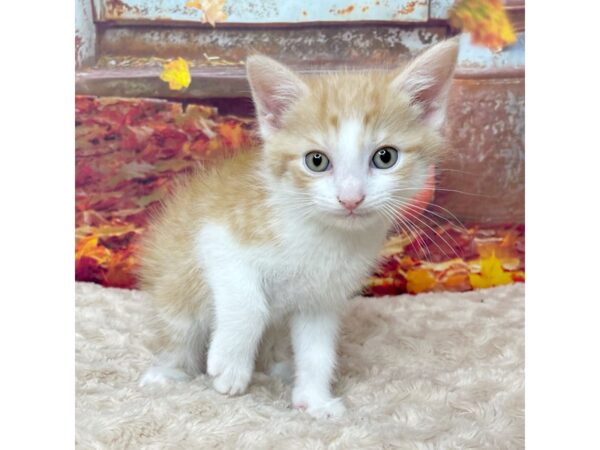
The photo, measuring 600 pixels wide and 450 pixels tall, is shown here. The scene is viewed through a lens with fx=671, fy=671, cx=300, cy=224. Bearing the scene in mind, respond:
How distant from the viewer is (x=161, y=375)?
145cm

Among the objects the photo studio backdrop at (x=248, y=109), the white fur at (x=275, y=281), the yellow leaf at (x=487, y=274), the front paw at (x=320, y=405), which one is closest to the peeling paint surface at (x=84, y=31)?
the photo studio backdrop at (x=248, y=109)

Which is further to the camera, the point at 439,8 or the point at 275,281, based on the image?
the point at 439,8

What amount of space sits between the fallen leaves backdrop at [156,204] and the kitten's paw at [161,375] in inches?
26.6

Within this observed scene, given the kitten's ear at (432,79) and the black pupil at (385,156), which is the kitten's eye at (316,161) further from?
the kitten's ear at (432,79)

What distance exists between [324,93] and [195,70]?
79cm

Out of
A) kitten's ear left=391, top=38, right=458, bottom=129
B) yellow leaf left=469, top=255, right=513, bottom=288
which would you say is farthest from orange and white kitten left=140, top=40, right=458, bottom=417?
yellow leaf left=469, top=255, right=513, bottom=288

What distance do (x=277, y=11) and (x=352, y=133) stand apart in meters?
0.76

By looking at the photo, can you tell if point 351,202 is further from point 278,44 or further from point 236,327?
point 278,44

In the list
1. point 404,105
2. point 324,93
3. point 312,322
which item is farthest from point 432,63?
point 312,322

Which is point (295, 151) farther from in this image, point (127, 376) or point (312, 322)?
point (127, 376)

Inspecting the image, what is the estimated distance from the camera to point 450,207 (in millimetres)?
2139

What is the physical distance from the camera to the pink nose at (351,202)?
1.13 m

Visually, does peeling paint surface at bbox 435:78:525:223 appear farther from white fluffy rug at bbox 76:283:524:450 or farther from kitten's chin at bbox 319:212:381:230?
kitten's chin at bbox 319:212:381:230

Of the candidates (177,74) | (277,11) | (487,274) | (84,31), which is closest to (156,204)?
(177,74)
